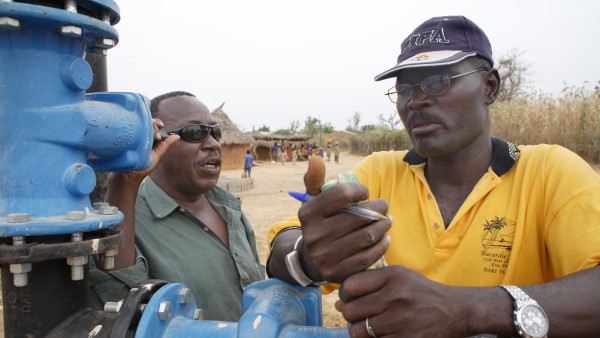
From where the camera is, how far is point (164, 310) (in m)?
1.00

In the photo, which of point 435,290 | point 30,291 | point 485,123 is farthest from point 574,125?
point 30,291

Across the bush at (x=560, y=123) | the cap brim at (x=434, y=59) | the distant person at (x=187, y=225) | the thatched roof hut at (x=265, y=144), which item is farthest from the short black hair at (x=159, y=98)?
the thatched roof hut at (x=265, y=144)

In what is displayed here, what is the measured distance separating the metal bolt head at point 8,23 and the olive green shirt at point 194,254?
3.86 ft

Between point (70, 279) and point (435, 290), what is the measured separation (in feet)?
2.78

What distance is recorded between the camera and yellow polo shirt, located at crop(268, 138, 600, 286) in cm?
139

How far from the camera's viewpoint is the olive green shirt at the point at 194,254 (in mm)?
1888

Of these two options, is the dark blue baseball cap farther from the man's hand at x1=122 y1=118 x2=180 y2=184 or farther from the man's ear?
the man's hand at x1=122 y1=118 x2=180 y2=184

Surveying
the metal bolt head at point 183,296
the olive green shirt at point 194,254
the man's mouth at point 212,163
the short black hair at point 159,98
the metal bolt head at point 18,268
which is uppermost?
the short black hair at point 159,98

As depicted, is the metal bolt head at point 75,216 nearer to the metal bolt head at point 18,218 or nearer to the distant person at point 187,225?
the metal bolt head at point 18,218

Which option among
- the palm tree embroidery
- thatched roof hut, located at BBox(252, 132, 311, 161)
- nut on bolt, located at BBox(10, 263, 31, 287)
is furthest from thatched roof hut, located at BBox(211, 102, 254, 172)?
nut on bolt, located at BBox(10, 263, 31, 287)

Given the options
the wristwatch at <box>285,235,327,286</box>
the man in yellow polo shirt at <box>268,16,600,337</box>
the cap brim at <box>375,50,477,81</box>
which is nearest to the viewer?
the man in yellow polo shirt at <box>268,16,600,337</box>

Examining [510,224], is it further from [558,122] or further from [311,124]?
[311,124]

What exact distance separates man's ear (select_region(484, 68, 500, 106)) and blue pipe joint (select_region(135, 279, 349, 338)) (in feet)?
4.03

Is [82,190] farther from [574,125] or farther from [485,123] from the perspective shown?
[574,125]
